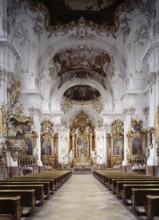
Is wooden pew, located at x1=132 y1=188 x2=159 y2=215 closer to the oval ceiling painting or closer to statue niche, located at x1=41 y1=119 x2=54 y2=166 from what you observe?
statue niche, located at x1=41 y1=119 x2=54 y2=166

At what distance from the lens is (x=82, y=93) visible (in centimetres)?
4303

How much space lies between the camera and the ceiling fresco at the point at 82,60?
101 feet

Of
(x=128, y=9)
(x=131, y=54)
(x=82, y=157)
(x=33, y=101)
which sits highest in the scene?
(x=128, y=9)

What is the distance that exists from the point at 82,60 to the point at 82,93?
1008 cm

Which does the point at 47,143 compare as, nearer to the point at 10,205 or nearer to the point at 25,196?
the point at 25,196

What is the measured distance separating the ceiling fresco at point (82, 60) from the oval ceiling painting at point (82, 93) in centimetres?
483

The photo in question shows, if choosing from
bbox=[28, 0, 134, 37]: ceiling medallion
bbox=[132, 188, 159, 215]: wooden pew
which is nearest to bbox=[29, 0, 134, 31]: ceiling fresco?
bbox=[28, 0, 134, 37]: ceiling medallion

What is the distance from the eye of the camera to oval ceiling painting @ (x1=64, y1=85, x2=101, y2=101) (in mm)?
41991

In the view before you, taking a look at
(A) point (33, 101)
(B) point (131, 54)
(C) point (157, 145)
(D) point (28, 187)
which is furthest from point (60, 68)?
(D) point (28, 187)

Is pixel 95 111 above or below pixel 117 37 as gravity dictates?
below

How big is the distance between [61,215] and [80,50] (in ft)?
77.0

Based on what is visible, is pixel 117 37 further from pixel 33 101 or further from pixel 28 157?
pixel 28 157

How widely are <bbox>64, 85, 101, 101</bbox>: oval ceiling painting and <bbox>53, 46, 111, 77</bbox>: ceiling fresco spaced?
15.9 feet

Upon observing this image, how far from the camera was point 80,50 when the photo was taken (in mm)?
30562
